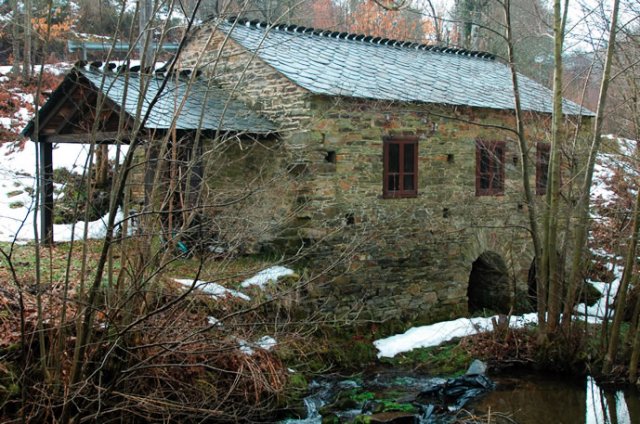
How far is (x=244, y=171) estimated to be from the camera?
11023 mm

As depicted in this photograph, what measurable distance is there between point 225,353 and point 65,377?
5.42 feet

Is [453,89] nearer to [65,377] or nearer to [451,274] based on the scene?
[451,274]

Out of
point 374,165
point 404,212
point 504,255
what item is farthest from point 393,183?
point 504,255

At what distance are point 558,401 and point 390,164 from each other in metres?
4.51

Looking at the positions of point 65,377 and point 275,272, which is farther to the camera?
point 275,272

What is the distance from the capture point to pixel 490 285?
13.3 m

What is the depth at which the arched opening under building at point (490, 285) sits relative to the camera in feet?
42.7

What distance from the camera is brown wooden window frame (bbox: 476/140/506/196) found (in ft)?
40.0

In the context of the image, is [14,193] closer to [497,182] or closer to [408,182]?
[408,182]

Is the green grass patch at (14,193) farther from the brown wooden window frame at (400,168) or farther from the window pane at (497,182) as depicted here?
the window pane at (497,182)

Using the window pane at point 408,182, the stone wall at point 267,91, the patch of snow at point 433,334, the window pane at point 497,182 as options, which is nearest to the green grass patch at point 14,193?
the stone wall at point 267,91

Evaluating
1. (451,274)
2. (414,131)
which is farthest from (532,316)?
(414,131)

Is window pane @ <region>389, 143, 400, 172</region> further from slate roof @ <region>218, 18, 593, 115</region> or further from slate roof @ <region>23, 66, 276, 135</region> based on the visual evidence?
slate roof @ <region>23, 66, 276, 135</region>

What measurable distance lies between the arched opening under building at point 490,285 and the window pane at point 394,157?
10.5 feet
